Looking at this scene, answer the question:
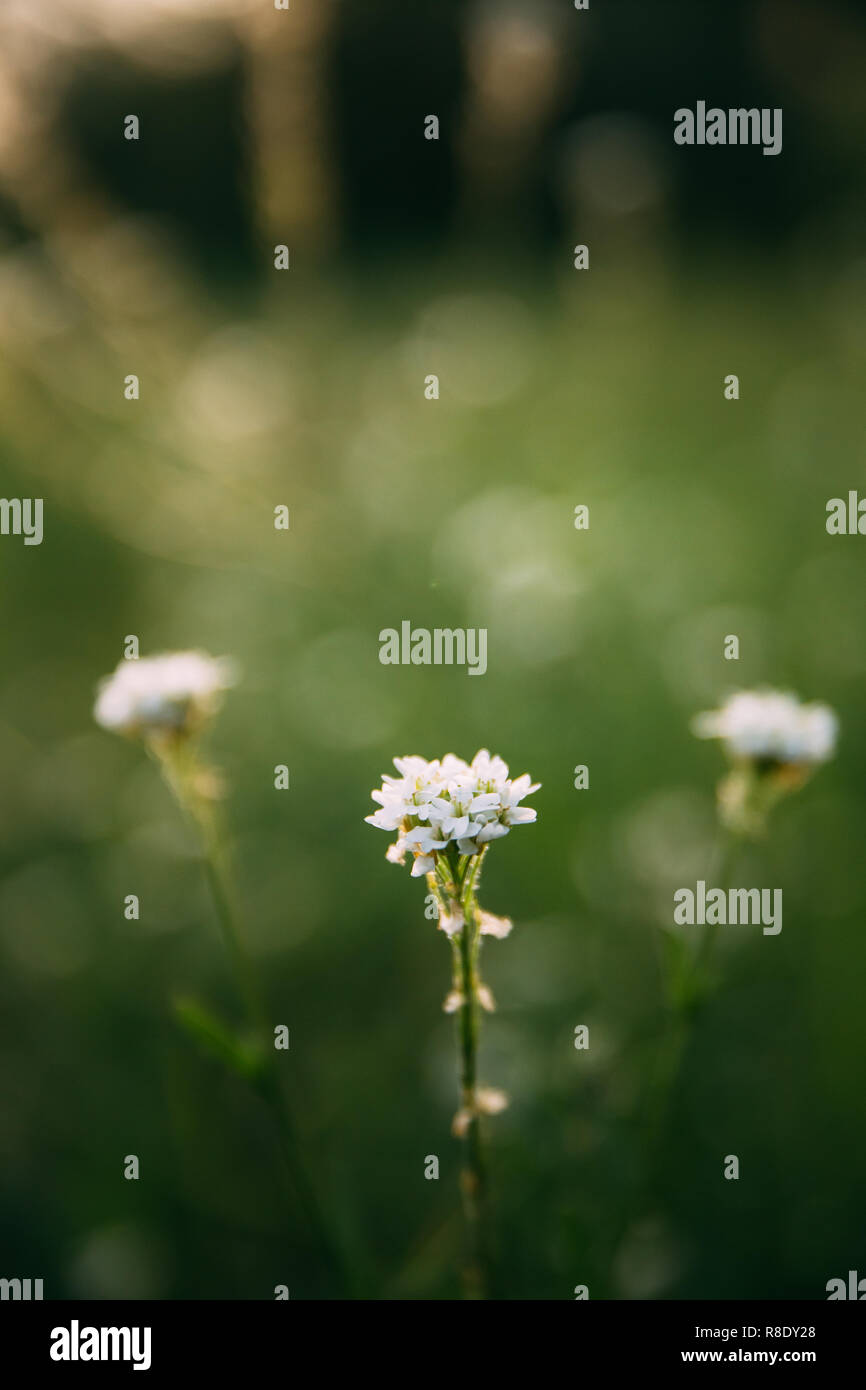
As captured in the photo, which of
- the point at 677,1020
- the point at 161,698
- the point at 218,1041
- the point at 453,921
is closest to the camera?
the point at 453,921

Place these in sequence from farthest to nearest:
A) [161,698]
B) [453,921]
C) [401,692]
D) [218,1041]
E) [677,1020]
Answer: [401,692] < [161,698] < [677,1020] < [218,1041] < [453,921]

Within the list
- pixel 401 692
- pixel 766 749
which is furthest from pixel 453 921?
pixel 401 692

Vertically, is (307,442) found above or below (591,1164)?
above

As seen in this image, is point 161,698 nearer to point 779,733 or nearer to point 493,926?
point 493,926

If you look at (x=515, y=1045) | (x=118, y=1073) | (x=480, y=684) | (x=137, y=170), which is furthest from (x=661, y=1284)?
(x=137, y=170)

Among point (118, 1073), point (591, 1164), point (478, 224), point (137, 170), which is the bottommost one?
point (591, 1164)

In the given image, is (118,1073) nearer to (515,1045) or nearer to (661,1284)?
(515,1045)

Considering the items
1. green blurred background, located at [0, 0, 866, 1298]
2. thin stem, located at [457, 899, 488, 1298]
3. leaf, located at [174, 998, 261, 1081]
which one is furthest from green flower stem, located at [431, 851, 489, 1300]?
leaf, located at [174, 998, 261, 1081]
